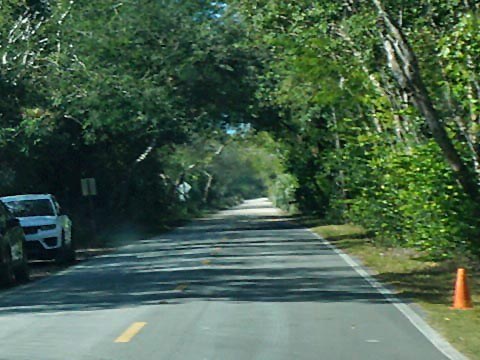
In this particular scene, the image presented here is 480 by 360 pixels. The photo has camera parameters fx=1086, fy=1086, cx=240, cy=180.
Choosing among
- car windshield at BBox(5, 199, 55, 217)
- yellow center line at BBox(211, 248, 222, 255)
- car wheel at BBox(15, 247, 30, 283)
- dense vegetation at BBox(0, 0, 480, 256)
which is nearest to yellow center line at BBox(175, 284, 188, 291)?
car wheel at BBox(15, 247, 30, 283)

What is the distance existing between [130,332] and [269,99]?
34.1m

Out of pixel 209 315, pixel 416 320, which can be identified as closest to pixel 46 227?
pixel 209 315

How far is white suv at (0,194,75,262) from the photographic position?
2828 centimetres

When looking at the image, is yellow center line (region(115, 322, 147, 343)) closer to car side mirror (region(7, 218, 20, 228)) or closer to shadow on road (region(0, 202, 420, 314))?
shadow on road (region(0, 202, 420, 314))

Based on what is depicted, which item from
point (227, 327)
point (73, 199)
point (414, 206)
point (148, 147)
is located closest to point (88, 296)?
point (227, 327)

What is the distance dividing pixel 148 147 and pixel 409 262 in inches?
1121

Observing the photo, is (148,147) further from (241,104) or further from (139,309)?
(139,309)

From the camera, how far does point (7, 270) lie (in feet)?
71.7

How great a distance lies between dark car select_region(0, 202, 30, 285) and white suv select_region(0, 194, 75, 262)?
4.46m

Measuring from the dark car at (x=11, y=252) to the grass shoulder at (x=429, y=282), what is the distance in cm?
746

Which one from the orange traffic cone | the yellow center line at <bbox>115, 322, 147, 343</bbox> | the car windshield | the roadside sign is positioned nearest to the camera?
the yellow center line at <bbox>115, 322, 147, 343</bbox>

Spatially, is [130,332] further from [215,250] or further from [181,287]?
[215,250]

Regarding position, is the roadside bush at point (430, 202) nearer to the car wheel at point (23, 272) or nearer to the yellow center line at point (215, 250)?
the yellow center line at point (215, 250)

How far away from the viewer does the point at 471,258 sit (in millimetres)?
22844
